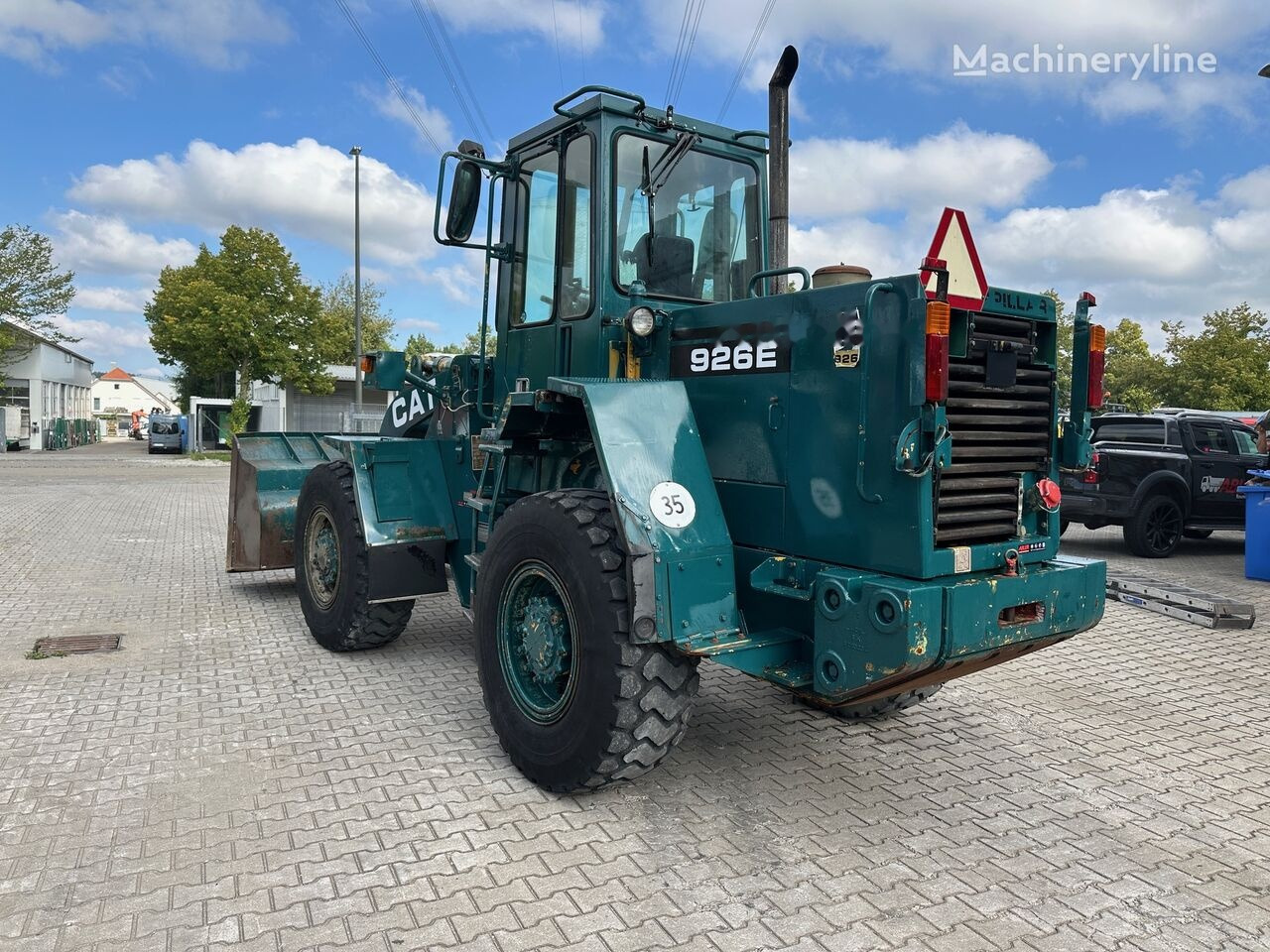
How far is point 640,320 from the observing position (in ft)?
14.5

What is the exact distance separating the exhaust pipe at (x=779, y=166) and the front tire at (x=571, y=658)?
79.8 inches

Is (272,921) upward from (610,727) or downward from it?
downward

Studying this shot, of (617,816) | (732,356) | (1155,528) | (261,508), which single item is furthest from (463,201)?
(1155,528)

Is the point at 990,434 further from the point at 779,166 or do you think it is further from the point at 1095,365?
the point at 779,166

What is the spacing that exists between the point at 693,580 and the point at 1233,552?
12682mm

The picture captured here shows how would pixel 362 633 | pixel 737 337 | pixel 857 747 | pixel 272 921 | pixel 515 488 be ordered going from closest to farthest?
pixel 272 921 < pixel 737 337 < pixel 857 747 < pixel 515 488 < pixel 362 633

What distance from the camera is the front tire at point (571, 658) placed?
3691mm

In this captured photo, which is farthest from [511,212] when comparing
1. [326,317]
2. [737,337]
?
[326,317]

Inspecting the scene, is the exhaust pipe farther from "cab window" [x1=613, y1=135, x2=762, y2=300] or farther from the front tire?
the front tire

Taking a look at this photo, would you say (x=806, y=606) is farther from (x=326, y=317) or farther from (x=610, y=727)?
(x=326, y=317)

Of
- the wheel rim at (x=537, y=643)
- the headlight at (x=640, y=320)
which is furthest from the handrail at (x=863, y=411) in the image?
the wheel rim at (x=537, y=643)

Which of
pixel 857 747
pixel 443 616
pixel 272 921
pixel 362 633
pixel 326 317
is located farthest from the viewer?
pixel 326 317

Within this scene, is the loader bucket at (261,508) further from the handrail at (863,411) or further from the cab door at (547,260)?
the handrail at (863,411)

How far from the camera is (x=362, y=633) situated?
243 inches
